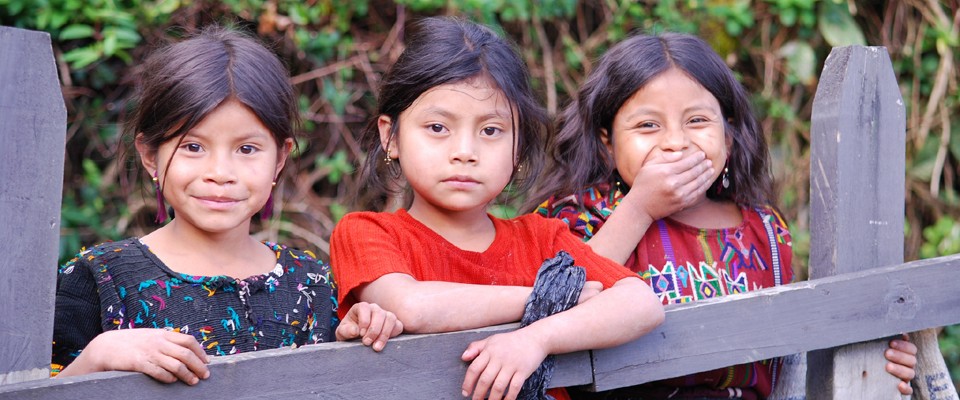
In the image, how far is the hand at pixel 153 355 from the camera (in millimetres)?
1596

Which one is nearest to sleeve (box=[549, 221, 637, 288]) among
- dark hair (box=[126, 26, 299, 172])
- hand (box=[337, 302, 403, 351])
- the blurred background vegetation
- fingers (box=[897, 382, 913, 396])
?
hand (box=[337, 302, 403, 351])

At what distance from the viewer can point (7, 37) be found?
1522 millimetres

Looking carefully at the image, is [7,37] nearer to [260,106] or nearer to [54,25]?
[260,106]

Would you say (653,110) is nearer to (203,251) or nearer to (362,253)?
(362,253)

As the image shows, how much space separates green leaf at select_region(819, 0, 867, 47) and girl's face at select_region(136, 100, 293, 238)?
3.38 metres

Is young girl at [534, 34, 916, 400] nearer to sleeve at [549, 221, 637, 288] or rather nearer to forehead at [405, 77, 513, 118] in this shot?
sleeve at [549, 221, 637, 288]

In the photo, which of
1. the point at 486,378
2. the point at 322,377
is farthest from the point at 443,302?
the point at 322,377

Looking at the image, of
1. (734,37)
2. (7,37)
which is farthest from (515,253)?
(734,37)

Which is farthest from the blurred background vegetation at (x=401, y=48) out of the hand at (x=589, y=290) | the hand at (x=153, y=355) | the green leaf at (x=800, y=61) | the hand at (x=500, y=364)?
the hand at (x=153, y=355)

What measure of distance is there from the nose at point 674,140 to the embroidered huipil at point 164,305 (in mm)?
1024

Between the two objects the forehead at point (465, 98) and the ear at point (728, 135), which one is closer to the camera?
the forehead at point (465, 98)

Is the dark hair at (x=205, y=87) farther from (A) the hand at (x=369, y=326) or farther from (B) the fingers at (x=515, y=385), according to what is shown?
(B) the fingers at (x=515, y=385)

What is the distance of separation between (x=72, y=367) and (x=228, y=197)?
1.60 ft

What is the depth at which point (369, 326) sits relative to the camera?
1.76 meters
